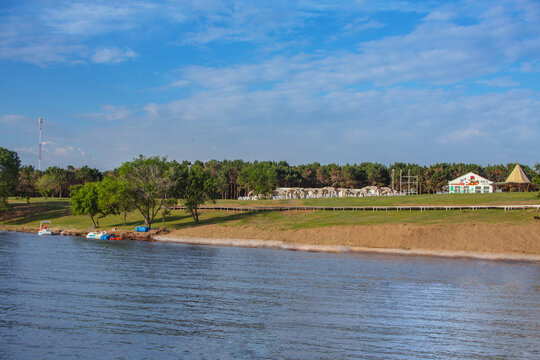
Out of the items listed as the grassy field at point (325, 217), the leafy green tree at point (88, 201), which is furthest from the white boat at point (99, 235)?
the leafy green tree at point (88, 201)

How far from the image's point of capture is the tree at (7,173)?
13588 centimetres

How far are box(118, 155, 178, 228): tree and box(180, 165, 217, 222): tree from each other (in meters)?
3.19

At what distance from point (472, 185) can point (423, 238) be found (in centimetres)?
8708

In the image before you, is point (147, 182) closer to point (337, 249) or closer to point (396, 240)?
point (337, 249)

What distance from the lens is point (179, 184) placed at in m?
106

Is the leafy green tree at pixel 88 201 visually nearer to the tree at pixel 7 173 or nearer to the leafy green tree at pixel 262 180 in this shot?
the tree at pixel 7 173

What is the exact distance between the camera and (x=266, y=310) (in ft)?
103

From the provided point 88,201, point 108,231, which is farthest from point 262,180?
point 108,231

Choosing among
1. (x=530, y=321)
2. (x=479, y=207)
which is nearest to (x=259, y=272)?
(x=530, y=321)

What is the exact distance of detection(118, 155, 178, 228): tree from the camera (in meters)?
101

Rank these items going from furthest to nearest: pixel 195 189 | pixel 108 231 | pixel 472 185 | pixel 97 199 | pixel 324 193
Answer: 1. pixel 324 193
2. pixel 472 185
3. pixel 97 199
4. pixel 195 189
5. pixel 108 231

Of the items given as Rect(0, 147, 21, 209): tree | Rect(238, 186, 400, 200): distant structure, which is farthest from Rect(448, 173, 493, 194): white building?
Rect(0, 147, 21, 209): tree

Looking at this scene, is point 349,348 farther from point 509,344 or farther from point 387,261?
point 387,261

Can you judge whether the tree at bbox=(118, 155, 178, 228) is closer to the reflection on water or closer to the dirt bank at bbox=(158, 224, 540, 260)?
the dirt bank at bbox=(158, 224, 540, 260)
